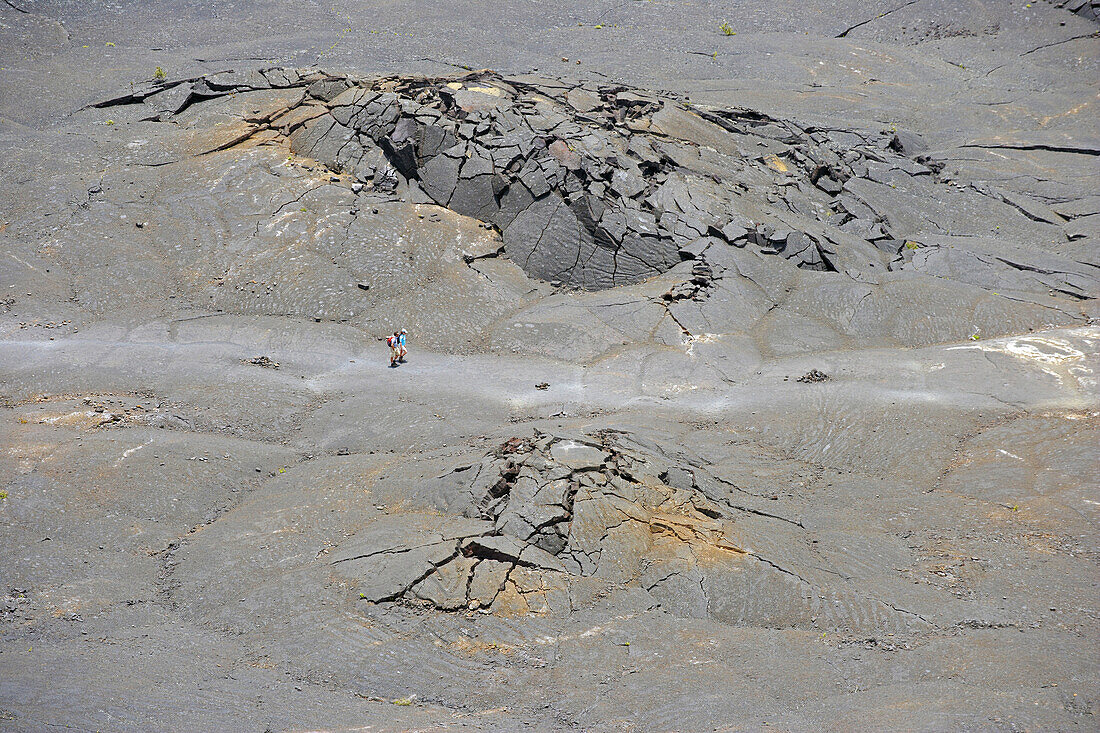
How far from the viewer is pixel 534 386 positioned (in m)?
14.5

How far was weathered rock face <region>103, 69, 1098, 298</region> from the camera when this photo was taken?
17594 mm

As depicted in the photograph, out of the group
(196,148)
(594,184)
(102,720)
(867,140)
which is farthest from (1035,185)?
(102,720)

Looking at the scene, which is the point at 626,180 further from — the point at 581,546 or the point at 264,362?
the point at 581,546

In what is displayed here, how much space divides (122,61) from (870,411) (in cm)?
2431

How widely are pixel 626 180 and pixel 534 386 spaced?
20.3 ft

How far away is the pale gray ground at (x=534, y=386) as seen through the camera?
7809 millimetres

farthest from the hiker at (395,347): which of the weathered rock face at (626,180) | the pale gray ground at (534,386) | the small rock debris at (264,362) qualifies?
the weathered rock face at (626,180)

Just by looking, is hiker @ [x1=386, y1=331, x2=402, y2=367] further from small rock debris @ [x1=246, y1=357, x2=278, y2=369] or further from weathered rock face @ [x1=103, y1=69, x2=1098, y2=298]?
weathered rock face @ [x1=103, y1=69, x2=1098, y2=298]

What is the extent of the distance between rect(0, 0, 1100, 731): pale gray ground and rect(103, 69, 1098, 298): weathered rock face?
0.10 meters

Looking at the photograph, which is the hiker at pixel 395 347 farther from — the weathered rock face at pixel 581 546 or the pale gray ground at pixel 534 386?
the weathered rock face at pixel 581 546

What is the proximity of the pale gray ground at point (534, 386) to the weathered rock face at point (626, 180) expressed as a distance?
0.34ft

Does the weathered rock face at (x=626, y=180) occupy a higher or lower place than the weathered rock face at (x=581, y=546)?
higher

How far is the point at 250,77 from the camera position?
21.7 meters

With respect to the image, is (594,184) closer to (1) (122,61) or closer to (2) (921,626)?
(2) (921,626)
